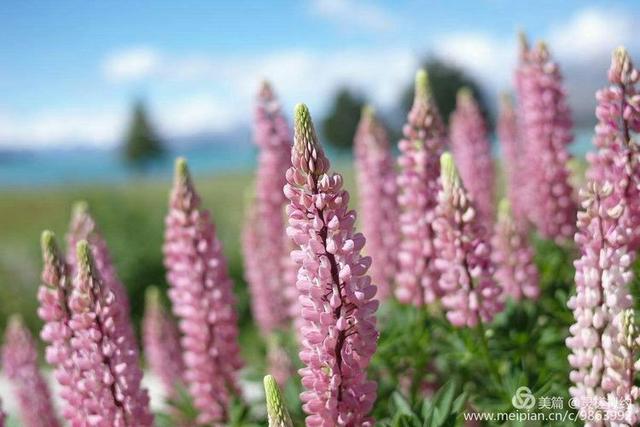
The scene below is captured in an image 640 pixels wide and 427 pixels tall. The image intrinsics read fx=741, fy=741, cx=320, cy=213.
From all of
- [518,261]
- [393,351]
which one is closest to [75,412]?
[393,351]

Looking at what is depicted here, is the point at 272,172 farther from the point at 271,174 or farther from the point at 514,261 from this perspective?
the point at 514,261

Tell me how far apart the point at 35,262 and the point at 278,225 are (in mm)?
10040

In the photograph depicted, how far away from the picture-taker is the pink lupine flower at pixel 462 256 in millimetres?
2703

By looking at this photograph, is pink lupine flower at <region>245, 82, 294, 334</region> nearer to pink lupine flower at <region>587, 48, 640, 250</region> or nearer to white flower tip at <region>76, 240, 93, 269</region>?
white flower tip at <region>76, 240, 93, 269</region>

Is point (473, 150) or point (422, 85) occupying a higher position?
point (422, 85)

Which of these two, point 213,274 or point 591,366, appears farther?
point 213,274

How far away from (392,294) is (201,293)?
159 cm

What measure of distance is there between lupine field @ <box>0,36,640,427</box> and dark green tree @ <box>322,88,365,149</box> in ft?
148

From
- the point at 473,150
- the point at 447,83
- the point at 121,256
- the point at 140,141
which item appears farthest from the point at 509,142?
the point at 140,141

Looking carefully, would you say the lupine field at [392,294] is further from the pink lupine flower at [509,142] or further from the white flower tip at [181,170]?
the pink lupine flower at [509,142]

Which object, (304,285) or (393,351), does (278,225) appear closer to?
(393,351)

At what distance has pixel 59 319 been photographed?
2479mm

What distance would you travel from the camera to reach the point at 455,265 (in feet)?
9.04

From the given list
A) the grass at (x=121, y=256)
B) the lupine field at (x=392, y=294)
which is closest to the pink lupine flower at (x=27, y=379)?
the lupine field at (x=392, y=294)
